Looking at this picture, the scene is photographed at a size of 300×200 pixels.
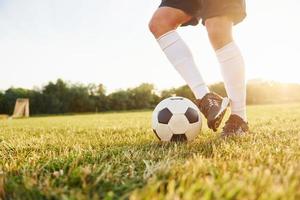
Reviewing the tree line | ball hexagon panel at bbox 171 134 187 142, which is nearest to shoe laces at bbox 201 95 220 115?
ball hexagon panel at bbox 171 134 187 142

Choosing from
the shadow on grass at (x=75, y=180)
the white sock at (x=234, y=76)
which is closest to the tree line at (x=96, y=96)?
the white sock at (x=234, y=76)

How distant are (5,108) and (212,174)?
164 feet

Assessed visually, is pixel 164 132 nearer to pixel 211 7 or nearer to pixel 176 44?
pixel 176 44

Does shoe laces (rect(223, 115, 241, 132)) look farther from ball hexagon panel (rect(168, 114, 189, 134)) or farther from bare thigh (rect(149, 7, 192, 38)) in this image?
bare thigh (rect(149, 7, 192, 38))

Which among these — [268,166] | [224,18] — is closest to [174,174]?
[268,166]

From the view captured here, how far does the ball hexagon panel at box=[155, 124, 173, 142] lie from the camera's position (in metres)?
3.27

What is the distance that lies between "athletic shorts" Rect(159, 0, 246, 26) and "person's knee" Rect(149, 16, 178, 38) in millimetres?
142

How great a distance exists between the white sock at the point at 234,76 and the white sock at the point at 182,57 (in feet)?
0.85

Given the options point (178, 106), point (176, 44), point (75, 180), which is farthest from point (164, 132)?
point (75, 180)

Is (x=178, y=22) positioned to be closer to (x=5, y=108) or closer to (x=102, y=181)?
(x=102, y=181)

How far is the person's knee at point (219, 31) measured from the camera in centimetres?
335

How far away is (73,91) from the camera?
174 ft

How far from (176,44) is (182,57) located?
134 mm

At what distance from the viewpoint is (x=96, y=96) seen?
5400 cm
